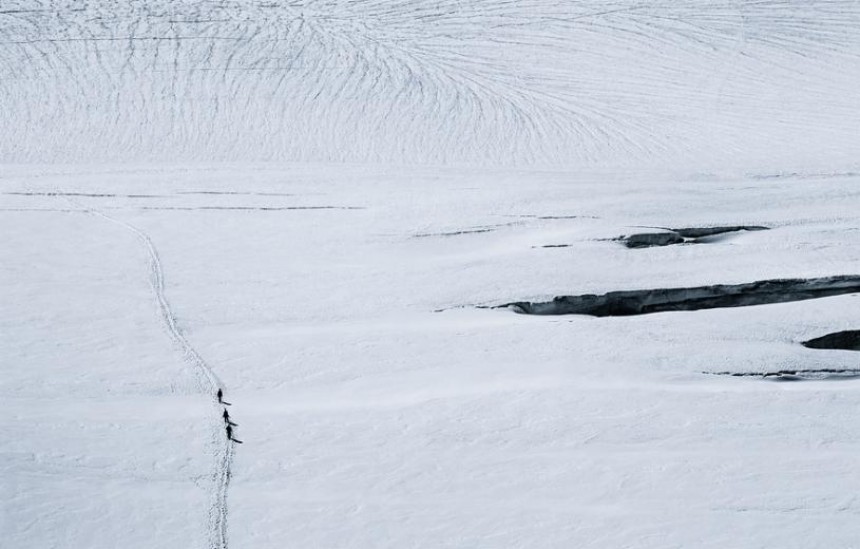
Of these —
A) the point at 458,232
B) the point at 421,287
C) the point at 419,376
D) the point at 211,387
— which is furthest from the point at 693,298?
the point at 211,387

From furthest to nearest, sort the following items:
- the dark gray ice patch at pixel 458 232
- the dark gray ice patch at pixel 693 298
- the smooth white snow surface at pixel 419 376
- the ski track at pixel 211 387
→ the dark gray ice patch at pixel 458 232 < the dark gray ice patch at pixel 693 298 < the smooth white snow surface at pixel 419 376 < the ski track at pixel 211 387

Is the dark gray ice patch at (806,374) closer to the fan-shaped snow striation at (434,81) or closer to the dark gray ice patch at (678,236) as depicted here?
the dark gray ice patch at (678,236)

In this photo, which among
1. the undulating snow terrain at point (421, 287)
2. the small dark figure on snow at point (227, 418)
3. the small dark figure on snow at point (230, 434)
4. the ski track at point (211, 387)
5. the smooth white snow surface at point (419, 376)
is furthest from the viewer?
the small dark figure on snow at point (227, 418)

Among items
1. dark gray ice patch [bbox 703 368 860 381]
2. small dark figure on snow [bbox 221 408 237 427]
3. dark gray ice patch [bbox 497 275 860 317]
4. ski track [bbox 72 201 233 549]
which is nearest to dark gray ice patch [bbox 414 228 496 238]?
dark gray ice patch [bbox 497 275 860 317]

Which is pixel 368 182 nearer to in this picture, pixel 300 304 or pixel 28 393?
pixel 300 304

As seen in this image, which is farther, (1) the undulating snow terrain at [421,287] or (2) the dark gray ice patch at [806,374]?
(2) the dark gray ice patch at [806,374]

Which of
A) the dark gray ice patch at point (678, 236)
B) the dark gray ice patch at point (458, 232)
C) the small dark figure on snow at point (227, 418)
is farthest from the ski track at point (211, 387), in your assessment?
the dark gray ice patch at point (678, 236)
